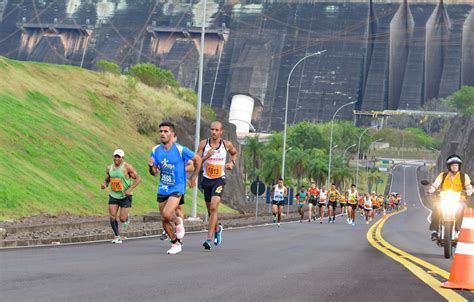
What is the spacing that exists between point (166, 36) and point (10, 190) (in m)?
150

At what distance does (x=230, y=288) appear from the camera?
10312mm

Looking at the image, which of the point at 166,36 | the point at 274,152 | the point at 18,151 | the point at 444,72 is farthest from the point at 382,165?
the point at 18,151

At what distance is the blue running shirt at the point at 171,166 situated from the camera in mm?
15484

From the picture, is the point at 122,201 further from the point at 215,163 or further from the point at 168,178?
the point at 168,178

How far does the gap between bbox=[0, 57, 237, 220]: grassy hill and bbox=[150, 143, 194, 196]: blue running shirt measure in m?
12.3

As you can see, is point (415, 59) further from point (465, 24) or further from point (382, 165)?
point (382, 165)

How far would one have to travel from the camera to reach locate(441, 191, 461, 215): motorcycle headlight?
17125mm

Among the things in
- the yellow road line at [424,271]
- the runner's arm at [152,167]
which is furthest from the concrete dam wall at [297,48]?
the runner's arm at [152,167]

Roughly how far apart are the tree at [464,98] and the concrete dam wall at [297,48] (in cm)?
174

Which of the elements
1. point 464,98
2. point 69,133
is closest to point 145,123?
point 69,133

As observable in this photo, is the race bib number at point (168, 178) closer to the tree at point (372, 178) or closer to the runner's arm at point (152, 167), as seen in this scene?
the runner's arm at point (152, 167)

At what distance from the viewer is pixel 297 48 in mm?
→ 164500

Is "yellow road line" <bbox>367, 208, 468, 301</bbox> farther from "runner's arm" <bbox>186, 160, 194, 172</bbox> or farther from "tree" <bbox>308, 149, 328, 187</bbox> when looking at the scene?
"tree" <bbox>308, 149, 328, 187</bbox>

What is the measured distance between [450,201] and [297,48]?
148343 millimetres
